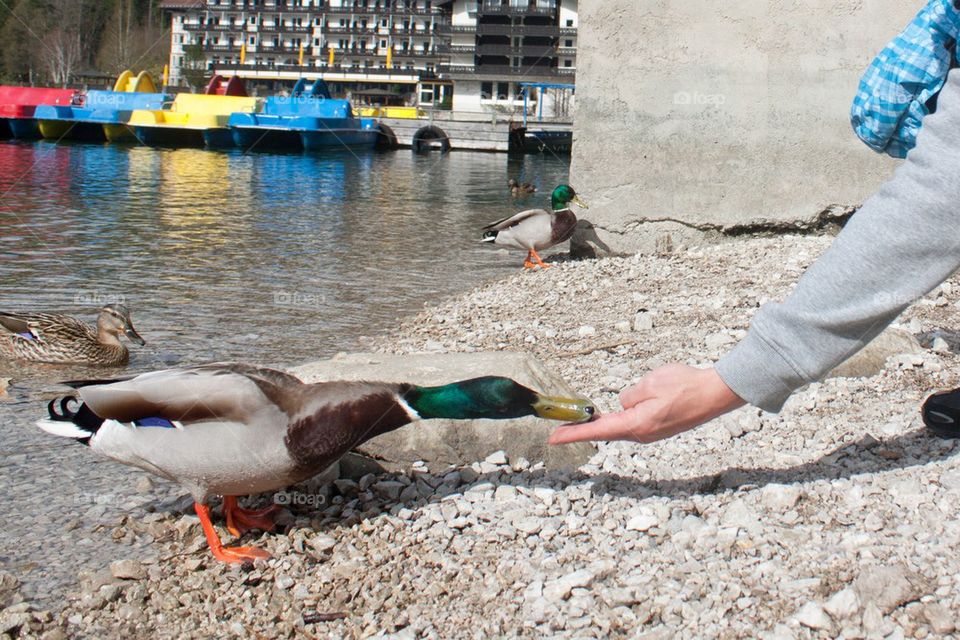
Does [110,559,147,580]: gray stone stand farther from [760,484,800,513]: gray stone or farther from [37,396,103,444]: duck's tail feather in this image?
[760,484,800,513]: gray stone

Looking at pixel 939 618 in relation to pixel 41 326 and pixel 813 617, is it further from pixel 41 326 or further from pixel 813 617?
pixel 41 326

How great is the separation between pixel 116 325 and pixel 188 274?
2.53 meters

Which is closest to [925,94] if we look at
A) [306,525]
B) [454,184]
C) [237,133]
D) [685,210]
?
[306,525]

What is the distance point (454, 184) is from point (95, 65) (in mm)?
32867

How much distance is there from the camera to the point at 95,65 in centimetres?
4716

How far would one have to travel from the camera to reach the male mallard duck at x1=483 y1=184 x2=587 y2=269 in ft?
29.3

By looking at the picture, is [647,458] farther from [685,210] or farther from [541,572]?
[685,210]

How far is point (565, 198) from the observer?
941 cm

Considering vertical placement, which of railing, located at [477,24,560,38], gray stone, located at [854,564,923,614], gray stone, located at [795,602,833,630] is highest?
railing, located at [477,24,560,38]

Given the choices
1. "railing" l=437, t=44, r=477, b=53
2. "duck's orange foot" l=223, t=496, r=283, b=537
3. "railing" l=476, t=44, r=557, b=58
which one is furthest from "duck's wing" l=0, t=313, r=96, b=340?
"railing" l=437, t=44, r=477, b=53

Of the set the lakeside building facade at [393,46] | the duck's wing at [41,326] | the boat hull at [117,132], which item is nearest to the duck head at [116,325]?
the duck's wing at [41,326]

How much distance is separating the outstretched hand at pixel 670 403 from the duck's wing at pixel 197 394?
114cm

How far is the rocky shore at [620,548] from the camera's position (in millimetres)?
2199

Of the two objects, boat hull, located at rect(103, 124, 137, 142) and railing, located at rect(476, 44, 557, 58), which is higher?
railing, located at rect(476, 44, 557, 58)
